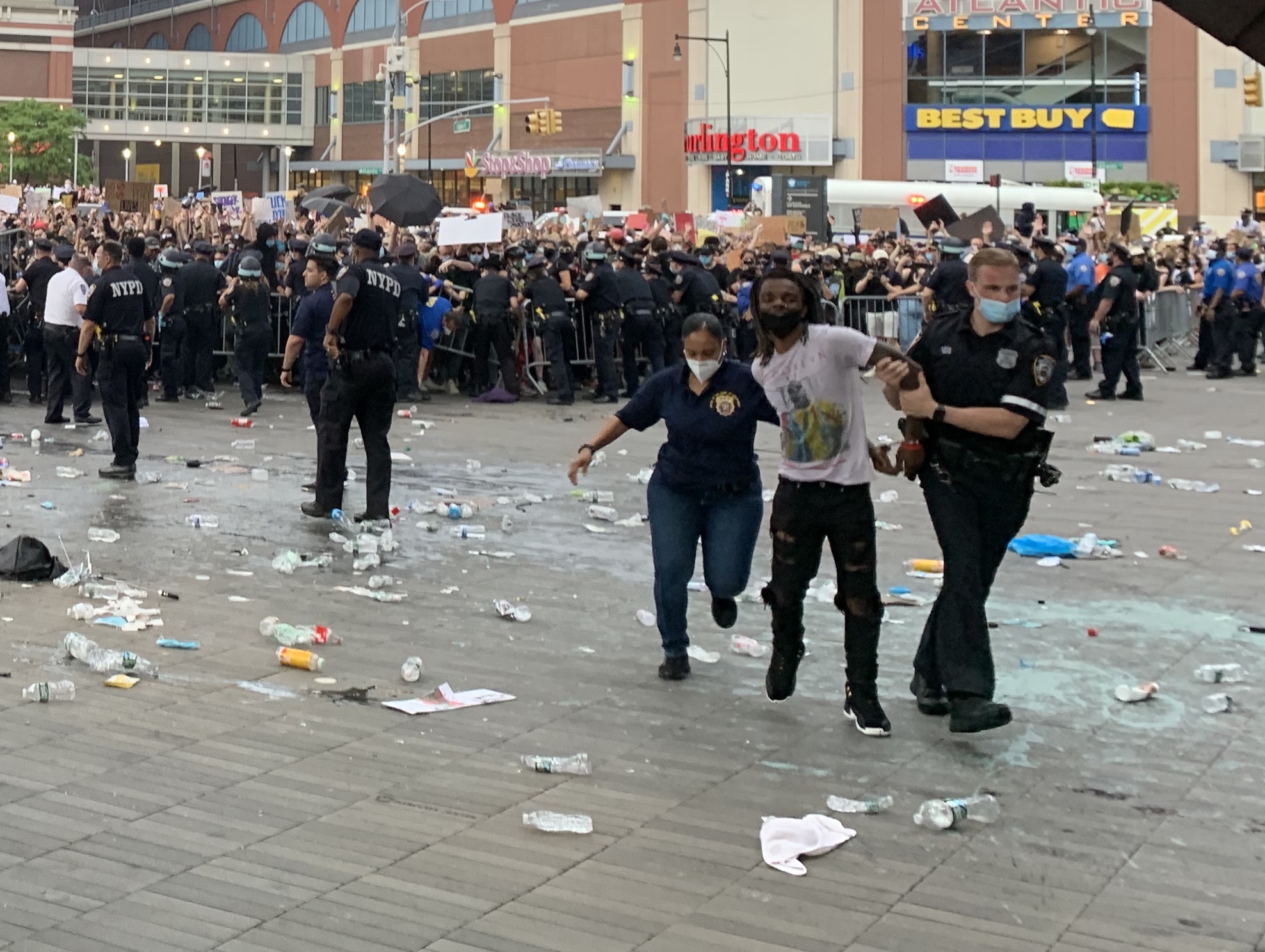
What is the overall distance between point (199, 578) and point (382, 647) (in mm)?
2056

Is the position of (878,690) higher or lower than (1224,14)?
lower

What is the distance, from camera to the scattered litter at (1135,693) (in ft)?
24.1

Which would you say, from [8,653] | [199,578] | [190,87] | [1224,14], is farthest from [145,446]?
[190,87]

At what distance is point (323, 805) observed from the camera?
Answer: 589cm

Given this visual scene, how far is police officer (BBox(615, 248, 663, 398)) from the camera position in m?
21.1

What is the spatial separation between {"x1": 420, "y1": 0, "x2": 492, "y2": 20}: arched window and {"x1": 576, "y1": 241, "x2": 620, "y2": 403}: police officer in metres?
68.4

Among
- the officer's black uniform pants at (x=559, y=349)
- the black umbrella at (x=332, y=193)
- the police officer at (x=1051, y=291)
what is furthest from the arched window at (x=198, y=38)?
the police officer at (x=1051, y=291)

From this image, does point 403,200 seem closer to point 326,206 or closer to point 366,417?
point 326,206

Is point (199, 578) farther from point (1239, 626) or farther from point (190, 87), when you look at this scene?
point (190, 87)

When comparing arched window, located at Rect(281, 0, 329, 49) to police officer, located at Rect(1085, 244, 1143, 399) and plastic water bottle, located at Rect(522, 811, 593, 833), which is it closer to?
Result: police officer, located at Rect(1085, 244, 1143, 399)

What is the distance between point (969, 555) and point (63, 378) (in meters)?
12.9

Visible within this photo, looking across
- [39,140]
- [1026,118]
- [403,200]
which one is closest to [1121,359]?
[403,200]

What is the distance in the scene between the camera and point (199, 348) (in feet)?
67.9

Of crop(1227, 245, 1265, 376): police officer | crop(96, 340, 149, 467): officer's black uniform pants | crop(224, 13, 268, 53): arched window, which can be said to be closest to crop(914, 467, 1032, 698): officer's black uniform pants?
crop(96, 340, 149, 467): officer's black uniform pants
